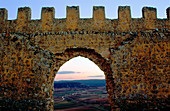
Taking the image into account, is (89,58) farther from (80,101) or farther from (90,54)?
(80,101)

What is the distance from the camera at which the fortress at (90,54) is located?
6.15 m

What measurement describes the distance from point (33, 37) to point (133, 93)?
4.75 metres

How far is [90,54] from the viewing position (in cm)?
679

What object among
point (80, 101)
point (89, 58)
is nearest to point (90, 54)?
point (89, 58)

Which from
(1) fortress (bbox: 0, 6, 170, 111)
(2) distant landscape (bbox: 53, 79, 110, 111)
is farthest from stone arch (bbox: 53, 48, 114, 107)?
(2) distant landscape (bbox: 53, 79, 110, 111)

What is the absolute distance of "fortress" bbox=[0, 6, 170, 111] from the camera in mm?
6152

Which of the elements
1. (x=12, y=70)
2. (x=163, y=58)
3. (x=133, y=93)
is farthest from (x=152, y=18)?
(x=12, y=70)

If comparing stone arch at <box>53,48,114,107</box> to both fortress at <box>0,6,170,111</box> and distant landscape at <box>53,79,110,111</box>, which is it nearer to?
fortress at <box>0,6,170,111</box>

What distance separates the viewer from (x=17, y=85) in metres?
6.18

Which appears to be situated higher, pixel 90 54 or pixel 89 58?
pixel 90 54

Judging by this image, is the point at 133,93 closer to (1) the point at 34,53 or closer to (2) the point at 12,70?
(1) the point at 34,53

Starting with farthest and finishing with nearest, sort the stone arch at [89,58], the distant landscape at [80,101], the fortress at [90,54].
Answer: the distant landscape at [80,101] < the stone arch at [89,58] < the fortress at [90,54]

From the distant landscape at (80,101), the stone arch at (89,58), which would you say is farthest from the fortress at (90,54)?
the distant landscape at (80,101)

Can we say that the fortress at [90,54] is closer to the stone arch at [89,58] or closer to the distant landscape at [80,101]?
the stone arch at [89,58]
